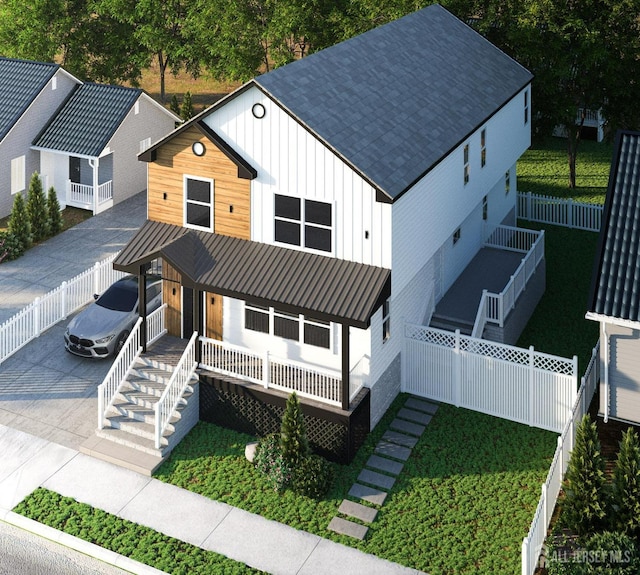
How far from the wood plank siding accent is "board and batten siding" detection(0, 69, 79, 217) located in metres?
15.9

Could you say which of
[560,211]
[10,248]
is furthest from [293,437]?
[560,211]

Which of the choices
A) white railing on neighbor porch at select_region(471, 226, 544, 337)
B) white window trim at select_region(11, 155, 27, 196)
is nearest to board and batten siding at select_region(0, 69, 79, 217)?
white window trim at select_region(11, 155, 27, 196)

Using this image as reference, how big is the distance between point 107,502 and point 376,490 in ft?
20.4

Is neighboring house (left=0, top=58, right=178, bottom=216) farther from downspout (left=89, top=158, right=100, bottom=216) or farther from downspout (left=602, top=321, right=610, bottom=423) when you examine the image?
downspout (left=602, top=321, right=610, bottom=423)

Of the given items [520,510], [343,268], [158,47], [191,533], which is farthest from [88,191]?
[520,510]

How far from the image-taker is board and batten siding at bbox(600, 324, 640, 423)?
23.5 m

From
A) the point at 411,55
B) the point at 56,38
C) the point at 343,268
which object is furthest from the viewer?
the point at 56,38

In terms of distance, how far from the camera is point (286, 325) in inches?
1033

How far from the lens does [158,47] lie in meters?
54.4

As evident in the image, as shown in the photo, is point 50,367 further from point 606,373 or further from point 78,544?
point 606,373

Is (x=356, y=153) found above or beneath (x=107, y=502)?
above

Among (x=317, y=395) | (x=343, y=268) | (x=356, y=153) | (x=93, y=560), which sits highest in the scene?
(x=356, y=153)

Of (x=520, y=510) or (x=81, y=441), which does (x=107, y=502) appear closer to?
(x=81, y=441)

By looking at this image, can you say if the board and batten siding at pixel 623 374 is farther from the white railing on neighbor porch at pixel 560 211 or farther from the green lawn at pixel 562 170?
the green lawn at pixel 562 170
